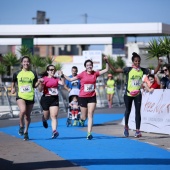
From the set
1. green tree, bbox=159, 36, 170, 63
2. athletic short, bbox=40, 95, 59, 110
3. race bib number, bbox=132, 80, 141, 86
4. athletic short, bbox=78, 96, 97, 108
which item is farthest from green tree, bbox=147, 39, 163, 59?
athletic short, bbox=40, 95, 59, 110

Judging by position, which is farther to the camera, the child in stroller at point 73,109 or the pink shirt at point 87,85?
the child in stroller at point 73,109

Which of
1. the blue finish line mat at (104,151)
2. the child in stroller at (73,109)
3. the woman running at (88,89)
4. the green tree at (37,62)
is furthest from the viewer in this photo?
the green tree at (37,62)

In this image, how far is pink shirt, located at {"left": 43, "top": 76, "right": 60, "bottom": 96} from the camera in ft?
50.8

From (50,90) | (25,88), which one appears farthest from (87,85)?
(25,88)

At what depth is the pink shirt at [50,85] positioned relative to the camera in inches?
609

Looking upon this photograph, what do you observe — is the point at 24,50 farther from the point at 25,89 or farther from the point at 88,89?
the point at 25,89

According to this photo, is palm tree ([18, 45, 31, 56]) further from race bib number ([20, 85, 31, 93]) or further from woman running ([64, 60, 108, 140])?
race bib number ([20, 85, 31, 93])

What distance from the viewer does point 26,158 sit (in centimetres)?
1137

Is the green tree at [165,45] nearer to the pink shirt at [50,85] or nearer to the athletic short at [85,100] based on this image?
the athletic short at [85,100]

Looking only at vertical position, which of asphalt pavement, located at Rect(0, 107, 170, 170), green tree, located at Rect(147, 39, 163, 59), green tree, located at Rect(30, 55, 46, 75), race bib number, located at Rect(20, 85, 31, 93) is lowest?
asphalt pavement, located at Rect(0, 107, 170, 170)

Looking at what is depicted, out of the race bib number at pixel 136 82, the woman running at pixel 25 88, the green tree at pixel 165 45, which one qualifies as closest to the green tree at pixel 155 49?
the green tree at pixel 165 45

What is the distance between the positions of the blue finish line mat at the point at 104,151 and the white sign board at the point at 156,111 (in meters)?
1.53

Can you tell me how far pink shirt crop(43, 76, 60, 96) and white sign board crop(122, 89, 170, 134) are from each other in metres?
2.91

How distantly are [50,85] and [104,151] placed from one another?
137 inches
